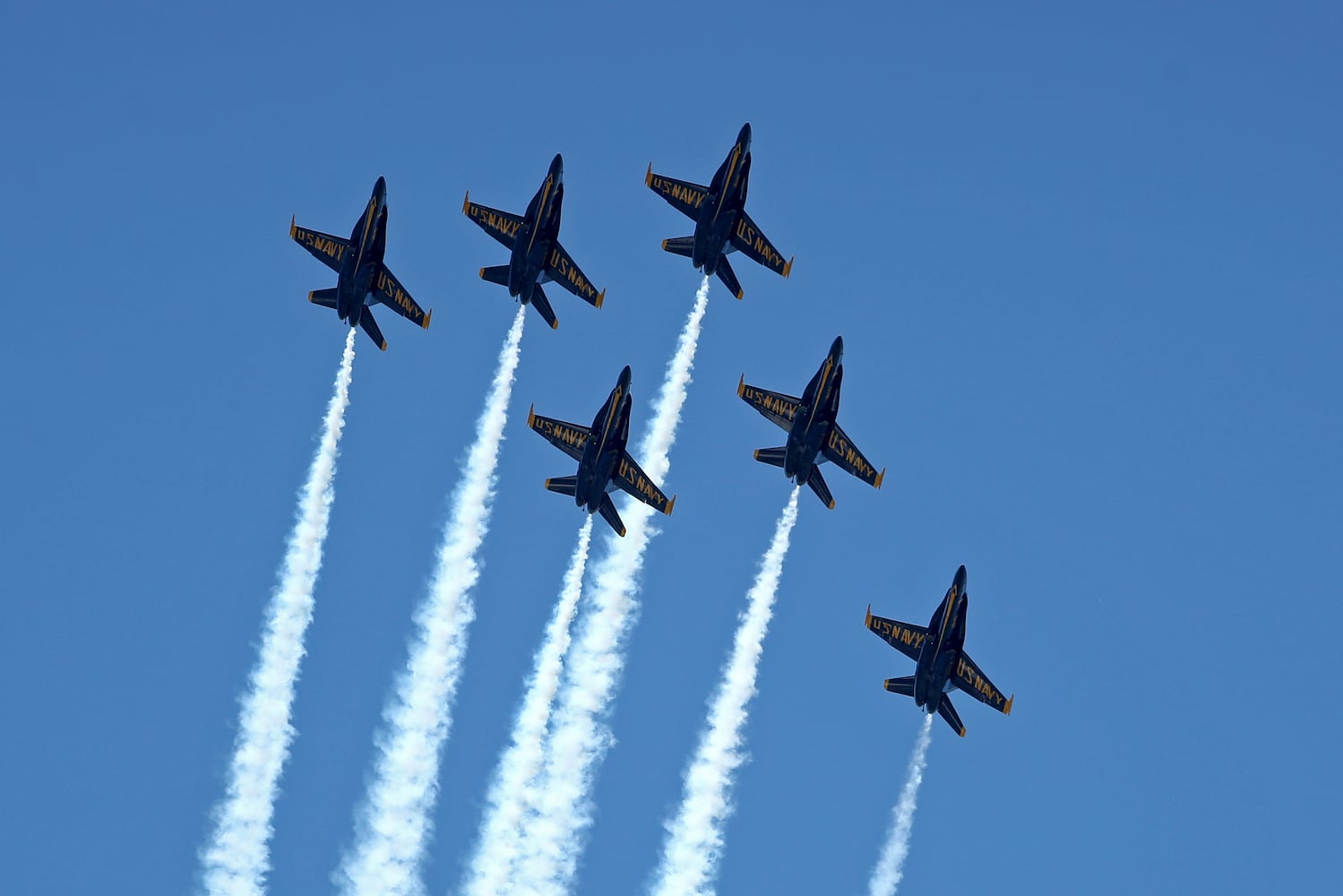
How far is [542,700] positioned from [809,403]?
22.4 metres

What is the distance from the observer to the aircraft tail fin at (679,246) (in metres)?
105

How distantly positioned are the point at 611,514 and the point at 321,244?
76.0ft

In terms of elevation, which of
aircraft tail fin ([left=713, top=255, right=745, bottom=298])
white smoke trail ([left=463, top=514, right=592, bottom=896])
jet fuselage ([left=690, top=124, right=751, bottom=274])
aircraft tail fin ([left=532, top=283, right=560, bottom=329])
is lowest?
white smoke trail ([left=463, top=514, right=592, bottom=896])

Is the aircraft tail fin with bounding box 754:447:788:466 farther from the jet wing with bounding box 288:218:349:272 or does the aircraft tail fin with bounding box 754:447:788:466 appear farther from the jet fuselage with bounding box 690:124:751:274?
the jet wing with bounding box 288:218:349:272

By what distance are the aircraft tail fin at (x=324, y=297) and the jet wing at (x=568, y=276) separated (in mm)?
12072

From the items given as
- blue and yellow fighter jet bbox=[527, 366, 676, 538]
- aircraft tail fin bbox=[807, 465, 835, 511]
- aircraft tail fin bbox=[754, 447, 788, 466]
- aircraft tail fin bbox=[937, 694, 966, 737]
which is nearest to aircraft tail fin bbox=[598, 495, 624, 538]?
blue and yellow fighter jet bbox=[527, 366, 676, 538]

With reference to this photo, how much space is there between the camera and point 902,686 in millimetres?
101812

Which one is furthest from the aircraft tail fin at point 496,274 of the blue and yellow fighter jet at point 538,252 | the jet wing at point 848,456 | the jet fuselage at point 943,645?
the jet fuselage at point 943,645

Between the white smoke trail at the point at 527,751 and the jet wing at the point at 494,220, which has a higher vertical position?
the jet wing at the point at 494,220

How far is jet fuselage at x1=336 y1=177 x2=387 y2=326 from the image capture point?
102 metres

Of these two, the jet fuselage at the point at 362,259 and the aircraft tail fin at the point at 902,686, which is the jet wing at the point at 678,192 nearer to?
the jet fuselage at the point at 362,259

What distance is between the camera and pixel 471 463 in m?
109

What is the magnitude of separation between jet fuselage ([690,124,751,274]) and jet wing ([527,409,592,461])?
12.0 m

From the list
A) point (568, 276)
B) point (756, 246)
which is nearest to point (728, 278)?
point (756, 246)
